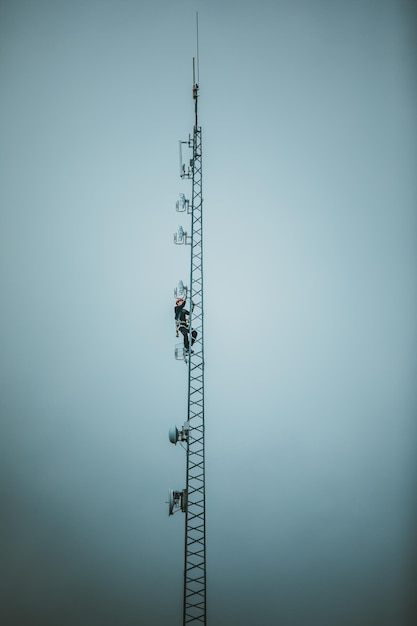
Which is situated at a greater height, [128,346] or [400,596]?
[128,346]

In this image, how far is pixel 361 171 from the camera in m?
9.80

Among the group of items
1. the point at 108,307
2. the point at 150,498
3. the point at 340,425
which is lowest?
the point at 150,498

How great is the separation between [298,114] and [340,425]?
280 inches

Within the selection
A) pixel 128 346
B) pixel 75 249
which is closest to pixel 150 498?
pixel 128 346

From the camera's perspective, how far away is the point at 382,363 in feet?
33.0

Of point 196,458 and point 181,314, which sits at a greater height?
point 181,314

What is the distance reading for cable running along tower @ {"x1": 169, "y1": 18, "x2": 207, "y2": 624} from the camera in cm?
914

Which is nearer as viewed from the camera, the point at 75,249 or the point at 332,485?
the point at 75,249

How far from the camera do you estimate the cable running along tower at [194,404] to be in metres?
9.14

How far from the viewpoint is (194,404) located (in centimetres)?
1001

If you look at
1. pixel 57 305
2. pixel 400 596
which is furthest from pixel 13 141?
pixel 400 596

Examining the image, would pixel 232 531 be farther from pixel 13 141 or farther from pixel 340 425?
pixel 13 141

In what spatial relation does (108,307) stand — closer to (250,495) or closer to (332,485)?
(250,495)

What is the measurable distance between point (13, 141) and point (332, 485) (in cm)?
1063
